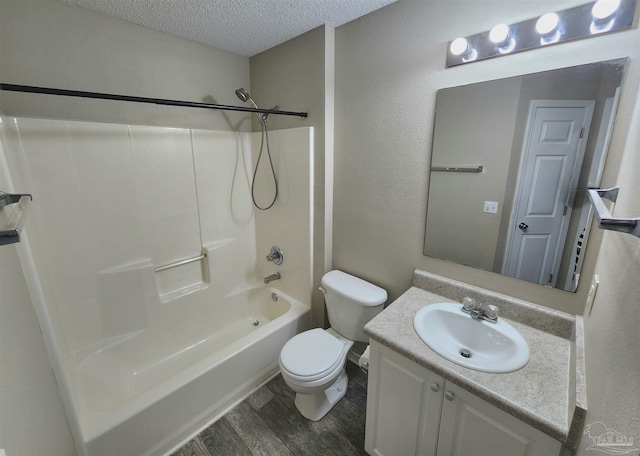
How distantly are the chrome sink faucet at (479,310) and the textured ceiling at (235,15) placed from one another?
1.64 metres

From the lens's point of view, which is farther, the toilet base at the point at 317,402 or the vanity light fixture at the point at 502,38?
the toilet base at the point at 317,402

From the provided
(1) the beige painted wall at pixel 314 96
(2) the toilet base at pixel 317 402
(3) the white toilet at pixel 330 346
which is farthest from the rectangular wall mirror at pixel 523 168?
(2) the toilet base at pixel 317 402

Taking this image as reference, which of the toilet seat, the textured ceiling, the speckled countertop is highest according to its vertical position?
the textured ceiling

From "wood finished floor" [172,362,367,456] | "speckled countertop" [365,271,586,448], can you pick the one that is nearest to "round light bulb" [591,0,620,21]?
"speckled countertop" [365,271,586,448]

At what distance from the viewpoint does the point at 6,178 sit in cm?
131

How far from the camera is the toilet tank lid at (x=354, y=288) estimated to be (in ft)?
5.54

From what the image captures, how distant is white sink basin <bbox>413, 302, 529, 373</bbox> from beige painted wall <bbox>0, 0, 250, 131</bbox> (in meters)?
2.08

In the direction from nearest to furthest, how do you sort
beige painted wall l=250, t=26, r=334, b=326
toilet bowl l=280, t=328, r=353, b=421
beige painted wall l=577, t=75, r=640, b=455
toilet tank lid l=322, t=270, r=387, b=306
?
beige painted wall l=577, t=75, r=640, b=455 < toilet bowl l=280, t=328, r=353, b=421 < toilet tank lid l=322, t=270, r=387, b=306 < beige painted wall l=250, t=26, r=334, b=326

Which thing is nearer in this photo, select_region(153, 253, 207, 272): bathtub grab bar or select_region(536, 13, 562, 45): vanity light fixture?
select_region(536, 13, 562, 45): vanity light fixture

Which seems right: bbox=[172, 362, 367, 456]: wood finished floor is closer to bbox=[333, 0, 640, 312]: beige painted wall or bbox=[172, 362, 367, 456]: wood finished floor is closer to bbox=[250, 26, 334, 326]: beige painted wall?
bbox=[250, 26, 334, 326]: beige painted wall

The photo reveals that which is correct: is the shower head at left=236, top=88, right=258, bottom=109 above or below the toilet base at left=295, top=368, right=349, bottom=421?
above

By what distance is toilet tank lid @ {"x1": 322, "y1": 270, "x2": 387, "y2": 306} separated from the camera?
66.5 inches

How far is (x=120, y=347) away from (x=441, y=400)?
203 cm

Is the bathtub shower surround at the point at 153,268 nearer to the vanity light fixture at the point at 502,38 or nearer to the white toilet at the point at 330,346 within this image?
the white toilet at the point at 330,346
